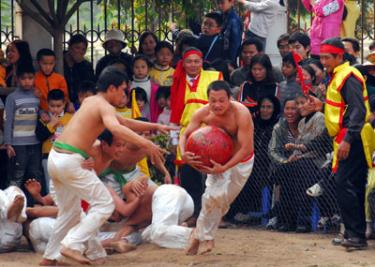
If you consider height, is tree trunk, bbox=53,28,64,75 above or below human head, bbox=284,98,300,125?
above

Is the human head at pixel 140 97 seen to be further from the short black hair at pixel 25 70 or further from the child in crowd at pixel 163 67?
the short black hair at pixel 25 70

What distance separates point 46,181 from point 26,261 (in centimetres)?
250

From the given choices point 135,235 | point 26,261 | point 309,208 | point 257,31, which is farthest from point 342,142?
point 257,31

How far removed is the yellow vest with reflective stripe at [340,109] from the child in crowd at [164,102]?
116 inches

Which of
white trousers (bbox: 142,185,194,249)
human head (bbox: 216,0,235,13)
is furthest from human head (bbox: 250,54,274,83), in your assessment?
white trousers (bbox: 142,185,194,249)

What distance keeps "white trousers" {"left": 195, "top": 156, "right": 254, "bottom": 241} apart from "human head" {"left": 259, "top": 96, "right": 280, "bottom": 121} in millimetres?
2083

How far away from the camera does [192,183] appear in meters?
13.2

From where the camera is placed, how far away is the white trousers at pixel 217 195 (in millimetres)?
10969

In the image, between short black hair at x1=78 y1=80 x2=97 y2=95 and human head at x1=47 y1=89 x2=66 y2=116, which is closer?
human head at x1=47 y1=89 x2=66 y2=116

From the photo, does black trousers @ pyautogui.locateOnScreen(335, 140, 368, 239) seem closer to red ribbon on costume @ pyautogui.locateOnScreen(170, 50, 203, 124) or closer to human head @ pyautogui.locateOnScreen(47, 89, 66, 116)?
red ribbon on costume @ pyautogui.locateOnScreen(170, 50, 203, 124)

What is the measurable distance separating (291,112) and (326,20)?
241cm

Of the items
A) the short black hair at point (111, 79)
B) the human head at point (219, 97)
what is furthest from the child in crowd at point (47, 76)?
the human head at point (219, 97)

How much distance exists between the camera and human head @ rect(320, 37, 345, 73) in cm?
1140

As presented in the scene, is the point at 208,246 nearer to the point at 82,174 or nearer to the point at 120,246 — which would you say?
the point at 120,246
